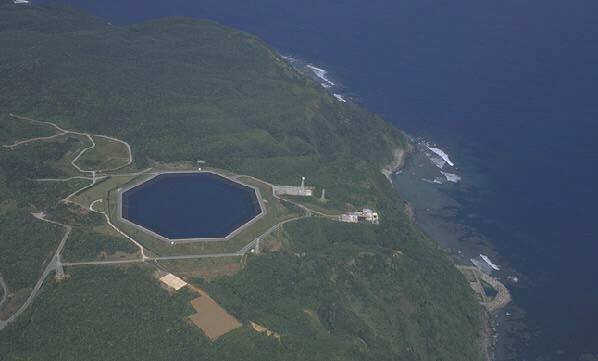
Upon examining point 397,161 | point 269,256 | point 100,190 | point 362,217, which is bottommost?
point 100,190

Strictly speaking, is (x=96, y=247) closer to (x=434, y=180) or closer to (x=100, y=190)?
(x=100, y=190)

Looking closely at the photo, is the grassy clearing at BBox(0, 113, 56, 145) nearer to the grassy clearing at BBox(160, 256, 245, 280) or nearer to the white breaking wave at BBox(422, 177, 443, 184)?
the grassy clearing at BBox(160, 256, 245, 280)

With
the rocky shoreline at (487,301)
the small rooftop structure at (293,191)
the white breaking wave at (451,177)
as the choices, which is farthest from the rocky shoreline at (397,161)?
the small rooftop structure at (293,191)

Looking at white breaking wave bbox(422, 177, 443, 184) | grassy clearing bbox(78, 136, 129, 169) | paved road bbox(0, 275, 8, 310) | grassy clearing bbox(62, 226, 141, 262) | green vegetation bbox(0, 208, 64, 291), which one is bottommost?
paved road bbox(0, 275, 8, 310)

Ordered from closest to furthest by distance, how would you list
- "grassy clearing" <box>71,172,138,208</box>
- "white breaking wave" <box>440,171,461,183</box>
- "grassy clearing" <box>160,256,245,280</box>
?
"grassy clearing" <box>160,256,245,280</box> → "grassy clearing" <box>71,172,138,208</box> → "white breaking wave" <box>440,171,461,183</box>

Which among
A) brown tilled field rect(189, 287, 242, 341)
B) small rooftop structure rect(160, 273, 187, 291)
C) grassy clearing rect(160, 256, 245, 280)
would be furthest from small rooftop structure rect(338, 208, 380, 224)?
small rooftop structure rect(160, 273, 187, 291)

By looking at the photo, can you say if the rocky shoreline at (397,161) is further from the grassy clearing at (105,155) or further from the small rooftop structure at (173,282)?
the small rooftop structure at (173,282)

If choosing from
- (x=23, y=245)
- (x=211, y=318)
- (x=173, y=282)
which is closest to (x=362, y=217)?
(x=173, y=282)
